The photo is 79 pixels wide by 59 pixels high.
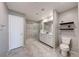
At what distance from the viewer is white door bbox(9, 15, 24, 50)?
336 centimetres

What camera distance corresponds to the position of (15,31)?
357 centimetres

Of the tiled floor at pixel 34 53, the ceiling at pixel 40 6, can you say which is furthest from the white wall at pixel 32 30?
the ceiling at pixel 40 6

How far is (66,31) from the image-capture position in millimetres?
3387

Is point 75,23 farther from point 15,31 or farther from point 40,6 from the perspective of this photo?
point 15,31

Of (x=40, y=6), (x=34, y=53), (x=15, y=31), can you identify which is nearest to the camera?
(x=40, y=6)

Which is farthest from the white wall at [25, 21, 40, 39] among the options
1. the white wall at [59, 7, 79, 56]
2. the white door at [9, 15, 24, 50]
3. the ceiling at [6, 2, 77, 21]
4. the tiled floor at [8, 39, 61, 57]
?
the white wall at [59, 7, 79, 56]

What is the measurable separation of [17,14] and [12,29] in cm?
93

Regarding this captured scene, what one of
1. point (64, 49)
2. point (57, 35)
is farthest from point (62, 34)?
point (64, 49)

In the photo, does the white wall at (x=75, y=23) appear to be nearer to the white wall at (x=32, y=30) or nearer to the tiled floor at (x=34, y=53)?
the tiled floor at (x=34, y=53)

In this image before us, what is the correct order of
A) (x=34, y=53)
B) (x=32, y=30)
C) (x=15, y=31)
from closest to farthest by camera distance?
1. (x=34, y=53)
2. (x=15, y=31)
3. (x=32, y=30)

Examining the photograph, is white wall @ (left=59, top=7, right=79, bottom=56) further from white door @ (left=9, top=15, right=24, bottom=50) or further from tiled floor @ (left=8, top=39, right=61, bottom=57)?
white door @ (left=9, top=15, right=24, bottom=50)

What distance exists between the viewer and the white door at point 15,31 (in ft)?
11.0

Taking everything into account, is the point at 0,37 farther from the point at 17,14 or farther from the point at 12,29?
the point at 17,14

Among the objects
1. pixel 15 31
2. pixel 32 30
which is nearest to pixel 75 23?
pixel 15 31
